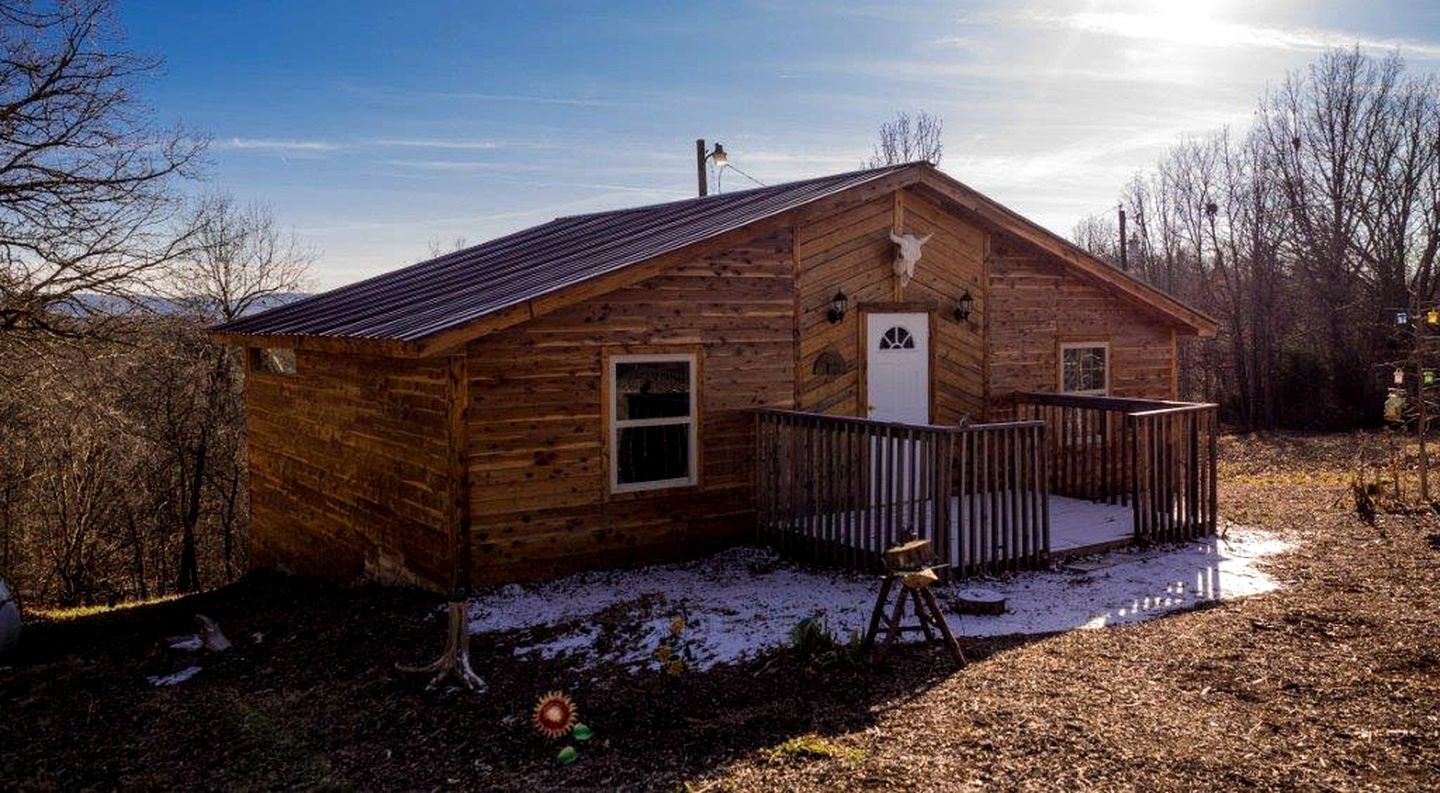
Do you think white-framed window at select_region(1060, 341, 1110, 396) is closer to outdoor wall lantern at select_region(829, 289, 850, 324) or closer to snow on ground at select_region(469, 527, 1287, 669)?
snow on ground at select_region(469, 527, 1287, 669)

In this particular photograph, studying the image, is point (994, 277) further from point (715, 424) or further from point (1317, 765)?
point (1317, 765)

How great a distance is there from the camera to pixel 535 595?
28.7 ft

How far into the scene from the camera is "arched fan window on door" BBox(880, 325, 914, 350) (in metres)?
11.5

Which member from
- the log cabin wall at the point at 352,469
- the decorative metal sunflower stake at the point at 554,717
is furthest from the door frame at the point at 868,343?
the decorative metal sunflower stake at the point at 554,717

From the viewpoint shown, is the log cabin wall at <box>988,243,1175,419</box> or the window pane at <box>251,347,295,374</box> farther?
the log cabin wall at <box>988,243,1175,419</box>

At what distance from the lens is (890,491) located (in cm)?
865

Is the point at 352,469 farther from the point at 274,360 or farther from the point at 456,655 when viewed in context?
the point at 456,655

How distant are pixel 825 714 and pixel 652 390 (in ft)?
15.3

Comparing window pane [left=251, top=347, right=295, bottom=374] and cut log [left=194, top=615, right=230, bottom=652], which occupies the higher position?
window pane [left=251, top=347, right=295, bottom=374]

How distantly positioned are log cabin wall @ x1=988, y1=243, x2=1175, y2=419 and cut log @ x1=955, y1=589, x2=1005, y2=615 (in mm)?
4978

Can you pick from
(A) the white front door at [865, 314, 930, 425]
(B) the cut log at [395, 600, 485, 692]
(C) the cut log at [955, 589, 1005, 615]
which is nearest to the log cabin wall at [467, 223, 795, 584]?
(A) the white front door at [865, 314, 930, 425]

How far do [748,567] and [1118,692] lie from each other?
4.13 m

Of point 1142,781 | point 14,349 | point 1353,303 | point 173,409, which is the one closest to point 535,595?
point 1142,781

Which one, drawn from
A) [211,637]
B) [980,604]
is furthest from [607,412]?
[211,637]
